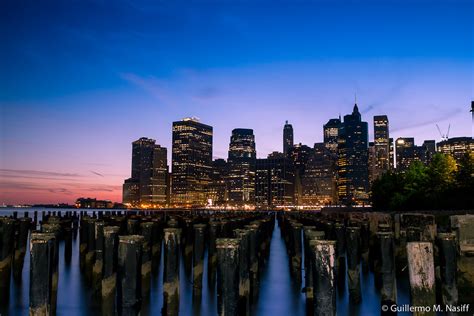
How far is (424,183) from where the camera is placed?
60719mm

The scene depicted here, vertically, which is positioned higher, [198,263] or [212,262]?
[198,263]

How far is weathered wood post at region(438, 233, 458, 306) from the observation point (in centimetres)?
1056

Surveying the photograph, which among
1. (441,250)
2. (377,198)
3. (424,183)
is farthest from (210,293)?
(377,198)

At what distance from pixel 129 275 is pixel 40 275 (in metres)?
1.90

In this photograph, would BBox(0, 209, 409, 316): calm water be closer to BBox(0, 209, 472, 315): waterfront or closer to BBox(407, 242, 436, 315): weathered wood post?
BBox(0, 209, 472, 315): waterfront

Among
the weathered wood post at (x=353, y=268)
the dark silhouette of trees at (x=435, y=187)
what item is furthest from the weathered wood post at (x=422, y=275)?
the dark silhouette of trees at (x=435, y=187)

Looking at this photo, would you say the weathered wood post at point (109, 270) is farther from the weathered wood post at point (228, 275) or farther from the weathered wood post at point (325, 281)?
the weathered wood post at point (325, 281)

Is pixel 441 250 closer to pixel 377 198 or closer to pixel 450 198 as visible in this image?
pixel 450 198

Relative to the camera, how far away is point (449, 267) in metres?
10.5

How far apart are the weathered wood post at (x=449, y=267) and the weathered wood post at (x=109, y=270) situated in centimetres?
816

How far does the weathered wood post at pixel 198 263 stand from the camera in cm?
1395

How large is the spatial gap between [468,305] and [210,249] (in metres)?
9.48

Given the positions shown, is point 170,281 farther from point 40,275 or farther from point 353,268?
point 353,268

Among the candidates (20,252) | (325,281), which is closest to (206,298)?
(325,281)
